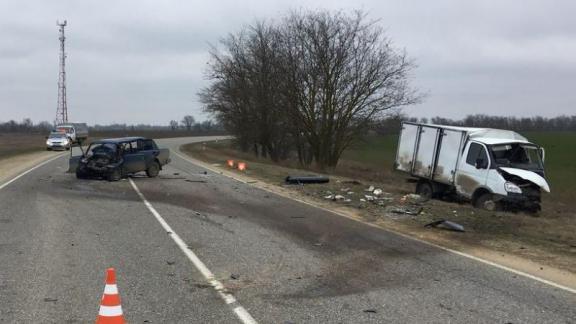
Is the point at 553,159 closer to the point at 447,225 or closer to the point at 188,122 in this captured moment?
the point at 447,225

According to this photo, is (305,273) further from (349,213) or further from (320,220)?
(349,213)

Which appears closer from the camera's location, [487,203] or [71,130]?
[487,203]

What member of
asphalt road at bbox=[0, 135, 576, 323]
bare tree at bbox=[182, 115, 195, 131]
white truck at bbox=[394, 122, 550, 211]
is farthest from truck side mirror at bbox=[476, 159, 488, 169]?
bare tree at bbox=[182, 115, 195, 131]

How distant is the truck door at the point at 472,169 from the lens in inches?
666

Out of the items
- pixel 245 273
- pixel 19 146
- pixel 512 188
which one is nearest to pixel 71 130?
pixel 19 146

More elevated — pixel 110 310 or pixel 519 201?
pixel 110 310

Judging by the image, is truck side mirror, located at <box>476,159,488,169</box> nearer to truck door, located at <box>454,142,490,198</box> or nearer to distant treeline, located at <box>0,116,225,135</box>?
truck door, located at <box>454,142,490,198</box>

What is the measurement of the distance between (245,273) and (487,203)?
439 inches

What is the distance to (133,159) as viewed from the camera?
2209 centimetres

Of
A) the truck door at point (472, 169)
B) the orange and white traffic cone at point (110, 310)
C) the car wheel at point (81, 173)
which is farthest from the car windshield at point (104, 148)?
the orange and white traffic cone at point (110, 310)

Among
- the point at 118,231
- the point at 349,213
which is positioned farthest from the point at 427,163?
the point at 118,231

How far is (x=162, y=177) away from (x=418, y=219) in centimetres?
1328

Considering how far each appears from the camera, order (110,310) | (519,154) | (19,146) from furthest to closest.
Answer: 1. (19,146)
2. (519,154)
3. (110,310)

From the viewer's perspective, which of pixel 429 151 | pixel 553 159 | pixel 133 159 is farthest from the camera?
pixel 553 159
